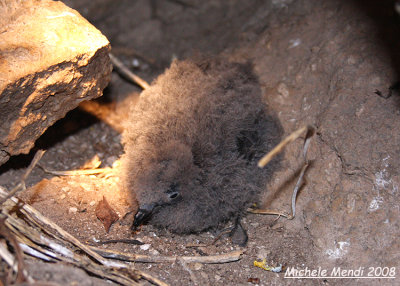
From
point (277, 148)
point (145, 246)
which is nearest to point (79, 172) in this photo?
point (145, 246)

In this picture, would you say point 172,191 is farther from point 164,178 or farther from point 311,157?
point 311,157

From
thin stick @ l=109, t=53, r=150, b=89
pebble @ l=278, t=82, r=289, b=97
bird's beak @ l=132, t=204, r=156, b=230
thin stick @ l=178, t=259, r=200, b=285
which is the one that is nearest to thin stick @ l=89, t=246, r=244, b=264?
thin stick @ l=178, t=259, r=200, b=285

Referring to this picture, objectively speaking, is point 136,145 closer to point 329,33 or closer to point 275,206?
point 275,206

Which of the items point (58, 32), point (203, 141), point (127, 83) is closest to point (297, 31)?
point (203, 141)

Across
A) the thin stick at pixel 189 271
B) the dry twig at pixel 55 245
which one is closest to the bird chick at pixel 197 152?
the thin stick at pixel 189 271

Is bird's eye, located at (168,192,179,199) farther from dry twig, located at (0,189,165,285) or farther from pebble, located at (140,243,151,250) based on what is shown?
dry twig, located at (0,189,165,285)

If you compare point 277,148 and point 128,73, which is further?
point 128,73
